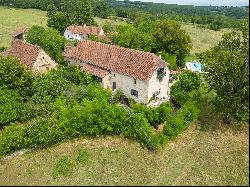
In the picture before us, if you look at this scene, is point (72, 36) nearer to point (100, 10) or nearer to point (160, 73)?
point (160, 73)

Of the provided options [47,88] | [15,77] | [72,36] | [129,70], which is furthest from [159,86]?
[72,36]

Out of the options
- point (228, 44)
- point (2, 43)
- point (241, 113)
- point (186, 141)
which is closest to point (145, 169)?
point (186, 141)

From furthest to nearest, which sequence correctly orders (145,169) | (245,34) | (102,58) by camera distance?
1. (102,58)
2. (245,34)
3. (145,169)

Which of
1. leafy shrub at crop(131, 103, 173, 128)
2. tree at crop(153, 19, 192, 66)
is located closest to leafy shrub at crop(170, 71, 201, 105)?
leafy shrub at crop(131, 103, 173, 128)

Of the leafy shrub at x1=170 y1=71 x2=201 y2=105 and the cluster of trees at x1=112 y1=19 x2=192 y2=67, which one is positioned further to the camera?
the cluster of trees at x1=112 y1=19 x2=192 y2=67

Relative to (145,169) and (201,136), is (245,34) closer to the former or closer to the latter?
(201,136)

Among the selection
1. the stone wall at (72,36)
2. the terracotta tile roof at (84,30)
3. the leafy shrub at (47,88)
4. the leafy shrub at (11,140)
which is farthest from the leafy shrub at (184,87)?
the stone wall at (72,36)

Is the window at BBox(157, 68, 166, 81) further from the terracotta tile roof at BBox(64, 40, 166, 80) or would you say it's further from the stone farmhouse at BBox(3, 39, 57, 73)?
the stone farmhouse at BBox(3, 39, 57, 73)
